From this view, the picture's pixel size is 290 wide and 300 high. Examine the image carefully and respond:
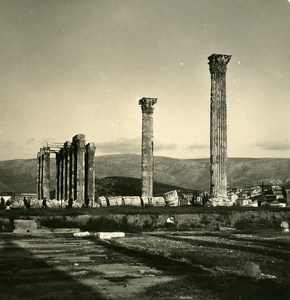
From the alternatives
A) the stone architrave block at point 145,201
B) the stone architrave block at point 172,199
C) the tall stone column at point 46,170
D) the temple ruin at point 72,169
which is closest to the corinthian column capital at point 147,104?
the temple ruin at point 72,169

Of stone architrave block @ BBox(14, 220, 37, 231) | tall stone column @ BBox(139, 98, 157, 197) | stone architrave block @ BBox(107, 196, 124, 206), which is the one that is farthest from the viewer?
tall stone column @ BBox(139, 98, 157, 197)

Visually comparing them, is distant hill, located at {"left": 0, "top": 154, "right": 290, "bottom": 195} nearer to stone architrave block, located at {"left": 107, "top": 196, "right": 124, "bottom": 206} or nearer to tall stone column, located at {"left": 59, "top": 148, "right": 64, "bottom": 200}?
tall stone column, located at {"left": 59, "top": 148, "right": 64, "bottom": 200}

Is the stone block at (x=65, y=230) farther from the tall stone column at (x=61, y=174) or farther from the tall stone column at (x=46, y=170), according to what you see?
the tall stone column at (x=61, y=174)

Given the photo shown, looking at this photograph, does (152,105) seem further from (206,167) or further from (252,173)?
(206,167)

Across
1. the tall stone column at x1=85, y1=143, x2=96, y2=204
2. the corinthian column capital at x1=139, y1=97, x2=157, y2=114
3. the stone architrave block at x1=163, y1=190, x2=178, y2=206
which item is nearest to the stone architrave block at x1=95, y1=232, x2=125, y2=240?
the stone architrave block at x1=163, y1=190, x2=178, y2=206

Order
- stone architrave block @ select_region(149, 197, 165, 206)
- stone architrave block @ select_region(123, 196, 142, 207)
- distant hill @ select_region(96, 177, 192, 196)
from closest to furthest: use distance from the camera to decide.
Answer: stone architrave block @ select_region(123, 196, 142, 207) < stone architrave block @ select_region(149, 197, 165, 206) < distant hill @ select_region(96, 177, 192, 196)

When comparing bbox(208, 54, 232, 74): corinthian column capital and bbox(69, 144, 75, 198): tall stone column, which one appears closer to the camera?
bbox(208, 54, 232, 74): corinthian column capital

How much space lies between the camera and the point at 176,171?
11544cm

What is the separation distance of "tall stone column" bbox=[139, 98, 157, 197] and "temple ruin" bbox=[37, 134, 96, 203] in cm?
332

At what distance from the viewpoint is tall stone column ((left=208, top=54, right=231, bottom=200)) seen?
22.4 m

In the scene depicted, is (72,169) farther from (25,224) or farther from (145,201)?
(25,224)

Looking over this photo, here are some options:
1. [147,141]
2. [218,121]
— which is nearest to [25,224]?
[218,121]

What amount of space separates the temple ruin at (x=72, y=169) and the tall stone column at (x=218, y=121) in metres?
8.95

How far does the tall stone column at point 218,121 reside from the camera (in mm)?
22359
